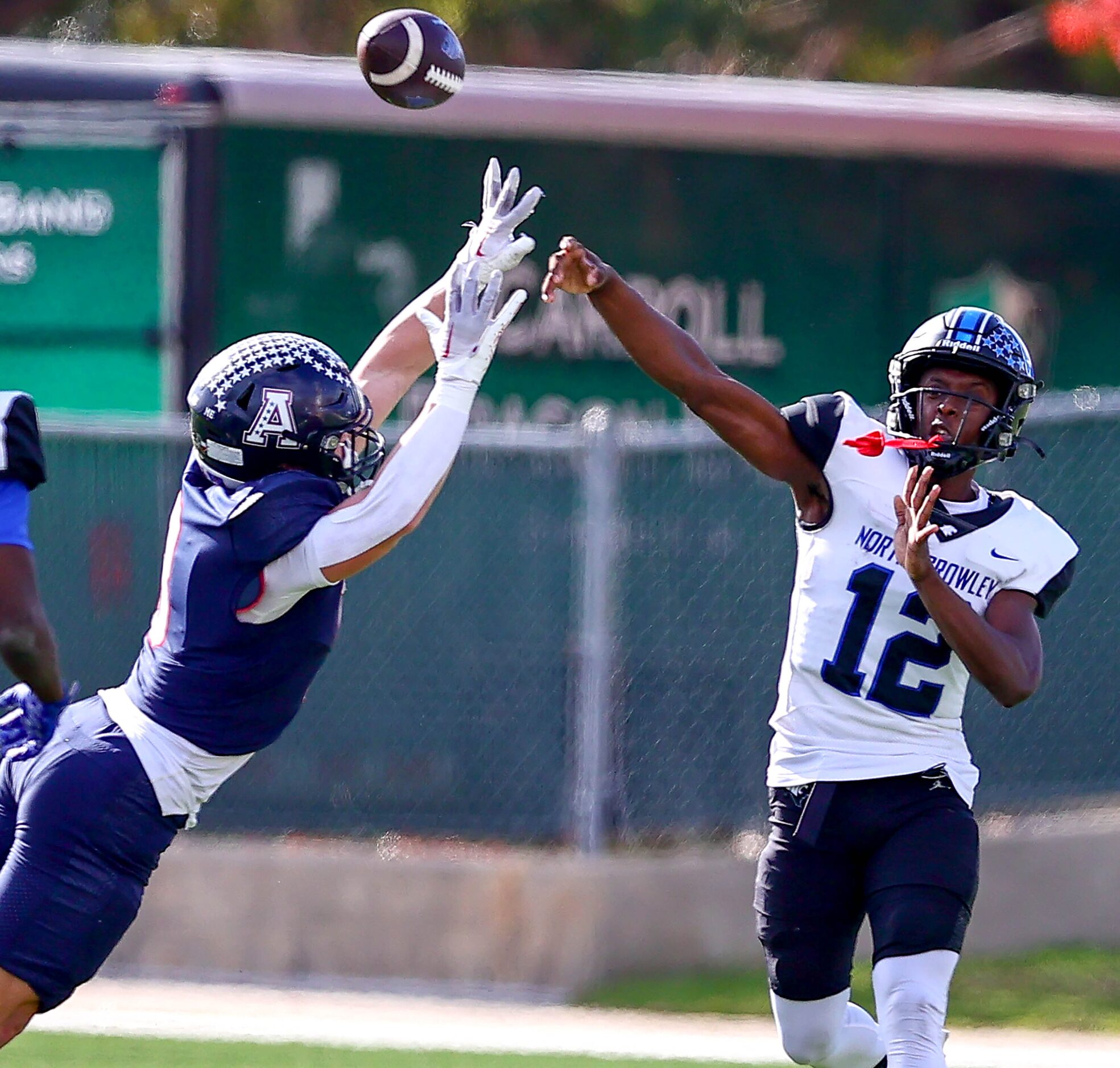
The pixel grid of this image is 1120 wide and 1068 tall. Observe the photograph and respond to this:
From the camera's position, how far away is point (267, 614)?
4.52 meters

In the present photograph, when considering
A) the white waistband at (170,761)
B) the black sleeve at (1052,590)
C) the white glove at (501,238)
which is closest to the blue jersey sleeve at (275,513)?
the white waistband at (170,761)

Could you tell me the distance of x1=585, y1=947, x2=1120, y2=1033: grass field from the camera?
25.3ft

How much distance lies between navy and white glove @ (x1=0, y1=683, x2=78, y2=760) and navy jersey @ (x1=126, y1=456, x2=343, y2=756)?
8.3 inches

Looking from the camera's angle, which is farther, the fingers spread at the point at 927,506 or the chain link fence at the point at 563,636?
the chain link fence at the point at 563,636

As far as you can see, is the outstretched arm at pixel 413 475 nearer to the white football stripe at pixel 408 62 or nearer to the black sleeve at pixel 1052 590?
the white football stripe at pixel 408 62

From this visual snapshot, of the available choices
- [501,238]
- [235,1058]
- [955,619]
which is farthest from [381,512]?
[235,1058]

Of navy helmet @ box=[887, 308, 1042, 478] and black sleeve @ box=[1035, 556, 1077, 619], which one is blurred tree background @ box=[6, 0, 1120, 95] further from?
black sleeve @ box=[1035, 556, 1077, 619]

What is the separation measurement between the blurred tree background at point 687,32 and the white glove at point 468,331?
15.1 metres

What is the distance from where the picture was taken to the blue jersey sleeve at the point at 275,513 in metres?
4.43

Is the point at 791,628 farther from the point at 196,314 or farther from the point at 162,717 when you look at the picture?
the point at 196,314

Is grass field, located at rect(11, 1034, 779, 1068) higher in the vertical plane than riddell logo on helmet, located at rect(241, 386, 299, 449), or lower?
lower

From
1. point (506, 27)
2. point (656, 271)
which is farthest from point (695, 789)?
point (506, 27)

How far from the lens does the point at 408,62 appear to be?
222 inches

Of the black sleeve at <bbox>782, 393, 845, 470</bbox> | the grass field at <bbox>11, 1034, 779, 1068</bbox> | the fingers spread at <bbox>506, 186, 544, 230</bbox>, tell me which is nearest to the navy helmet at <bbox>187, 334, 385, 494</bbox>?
the fingers spread at <bbox>506, 186, 544, 230</bbox>
